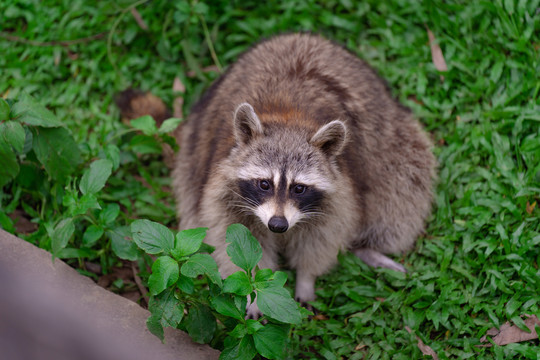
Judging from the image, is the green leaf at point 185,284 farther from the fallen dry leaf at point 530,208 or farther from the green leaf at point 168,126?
the fallen dry leaf at point 530,208

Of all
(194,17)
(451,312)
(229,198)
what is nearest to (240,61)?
(194,17)

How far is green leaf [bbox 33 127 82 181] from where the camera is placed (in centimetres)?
346

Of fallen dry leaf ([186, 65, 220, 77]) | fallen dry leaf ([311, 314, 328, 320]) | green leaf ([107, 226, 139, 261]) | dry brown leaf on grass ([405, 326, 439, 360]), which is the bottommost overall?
fallen dry leaf ([311, 314, 328, 320])

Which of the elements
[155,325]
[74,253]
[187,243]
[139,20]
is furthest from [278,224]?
[139,20]

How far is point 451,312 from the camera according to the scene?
3.36m

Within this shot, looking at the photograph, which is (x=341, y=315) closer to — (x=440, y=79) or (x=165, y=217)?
(x=165, y=217)

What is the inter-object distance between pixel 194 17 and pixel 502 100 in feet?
8.09

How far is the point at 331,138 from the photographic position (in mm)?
3090

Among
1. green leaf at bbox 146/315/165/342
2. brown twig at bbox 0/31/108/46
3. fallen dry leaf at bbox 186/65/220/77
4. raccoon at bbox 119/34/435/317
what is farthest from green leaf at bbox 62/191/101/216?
brown twig at bbox 0/31/108/46

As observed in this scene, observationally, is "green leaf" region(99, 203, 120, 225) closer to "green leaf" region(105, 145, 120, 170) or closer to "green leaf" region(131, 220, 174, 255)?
"green leaf" region(105, 145, 120, 170)

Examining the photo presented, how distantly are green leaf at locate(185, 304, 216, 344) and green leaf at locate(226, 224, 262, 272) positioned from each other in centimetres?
38

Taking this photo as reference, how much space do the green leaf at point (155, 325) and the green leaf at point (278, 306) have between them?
490 mm

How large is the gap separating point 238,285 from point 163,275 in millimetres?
344

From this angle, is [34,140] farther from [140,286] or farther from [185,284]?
[185,284]
